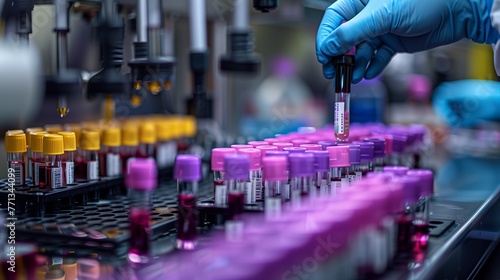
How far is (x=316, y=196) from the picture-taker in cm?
124

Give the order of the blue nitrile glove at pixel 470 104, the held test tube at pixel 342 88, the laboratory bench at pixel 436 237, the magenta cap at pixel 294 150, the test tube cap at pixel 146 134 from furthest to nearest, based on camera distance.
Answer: the blue nitrile glove at pixel 470 104 → the test tube cap at pixel 146 134 → the held test tube at pixel 342 88 → the magenta cap at pixel 294 150 → the laboratory bench at pixel 436 237

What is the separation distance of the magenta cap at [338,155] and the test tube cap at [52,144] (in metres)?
0.61

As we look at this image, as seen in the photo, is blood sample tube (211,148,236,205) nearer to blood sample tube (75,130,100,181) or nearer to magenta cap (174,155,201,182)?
magenta cap (174,155,201,182)

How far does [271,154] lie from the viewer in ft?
4.15

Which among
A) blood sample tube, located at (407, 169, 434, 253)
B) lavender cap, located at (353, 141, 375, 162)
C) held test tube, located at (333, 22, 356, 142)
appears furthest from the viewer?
held test tube, located at (333, 22, 356, 142)

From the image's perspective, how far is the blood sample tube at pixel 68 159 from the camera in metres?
1.39

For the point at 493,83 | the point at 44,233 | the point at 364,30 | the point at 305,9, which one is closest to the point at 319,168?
the point at 364,30

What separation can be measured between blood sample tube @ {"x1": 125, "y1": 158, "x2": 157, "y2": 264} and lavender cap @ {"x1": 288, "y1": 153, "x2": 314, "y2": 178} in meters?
0.29

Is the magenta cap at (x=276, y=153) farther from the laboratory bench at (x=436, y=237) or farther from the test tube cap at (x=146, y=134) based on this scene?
the test tube cap at (x=146, y=134)

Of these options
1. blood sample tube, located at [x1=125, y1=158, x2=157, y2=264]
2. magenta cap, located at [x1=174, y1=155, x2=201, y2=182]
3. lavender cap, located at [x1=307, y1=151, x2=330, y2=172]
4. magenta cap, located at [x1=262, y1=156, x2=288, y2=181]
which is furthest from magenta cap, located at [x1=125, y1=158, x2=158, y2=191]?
lavender cap, located at [x1=307, y1=151, x2=330, y2=172]

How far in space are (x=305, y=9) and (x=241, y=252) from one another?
1750 millimetres

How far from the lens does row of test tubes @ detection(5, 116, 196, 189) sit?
1359 millimetres

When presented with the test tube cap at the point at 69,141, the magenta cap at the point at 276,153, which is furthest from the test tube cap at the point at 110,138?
the magenta cap at the point at 276,153

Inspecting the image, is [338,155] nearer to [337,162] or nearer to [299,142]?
[337,162]
